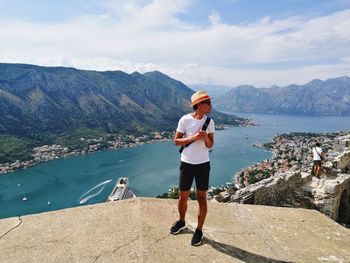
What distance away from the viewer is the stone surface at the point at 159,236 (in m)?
3.68

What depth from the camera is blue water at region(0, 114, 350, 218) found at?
59625 millimetres

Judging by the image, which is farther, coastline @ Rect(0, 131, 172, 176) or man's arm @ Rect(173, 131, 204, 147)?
coastline @ Rect(0, 131, 172, 176)

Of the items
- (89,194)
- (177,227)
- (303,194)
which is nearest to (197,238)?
(177,227)

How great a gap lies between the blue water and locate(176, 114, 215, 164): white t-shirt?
5430 centimetres

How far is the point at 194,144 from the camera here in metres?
4.12

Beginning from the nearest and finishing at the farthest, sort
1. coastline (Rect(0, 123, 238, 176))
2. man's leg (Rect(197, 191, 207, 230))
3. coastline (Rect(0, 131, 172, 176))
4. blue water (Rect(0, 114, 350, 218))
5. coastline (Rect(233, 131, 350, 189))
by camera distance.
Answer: man's leg (Rect(197, 191, 207, 230)) → blue water (Rect(0, 114, 350, 218)) → coastline (Rect(233, 131, 350, 189)) → coastline (Rect(0, 131, 172, 176)) → coastline (Rect(0, 123, 238, 176))

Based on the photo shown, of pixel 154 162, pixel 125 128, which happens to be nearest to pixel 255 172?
pixel 154 162

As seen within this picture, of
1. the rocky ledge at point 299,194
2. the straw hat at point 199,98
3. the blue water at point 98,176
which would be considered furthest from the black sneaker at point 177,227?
the blue water at point 98,176

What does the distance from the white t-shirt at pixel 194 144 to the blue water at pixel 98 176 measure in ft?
178

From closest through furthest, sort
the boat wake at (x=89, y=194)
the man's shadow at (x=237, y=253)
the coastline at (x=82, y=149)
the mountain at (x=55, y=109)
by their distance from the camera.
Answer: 1. the man's shadow at (x=237, y=253)
2. the boat wake at (x=89, y=194)
3. the coastline at (x=82, y=149)
4. the mountain at (x=55, y=109)

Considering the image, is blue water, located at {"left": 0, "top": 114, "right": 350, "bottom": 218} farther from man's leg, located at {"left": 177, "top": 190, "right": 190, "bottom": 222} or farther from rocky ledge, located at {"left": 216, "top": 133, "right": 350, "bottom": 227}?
man's leg, located at {"left": 177, "top": 190, "right": 190, "bottom": 222}

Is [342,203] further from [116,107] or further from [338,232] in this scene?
[116,107]

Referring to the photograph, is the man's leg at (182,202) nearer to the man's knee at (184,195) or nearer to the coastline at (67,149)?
the man's knee at (184,195)

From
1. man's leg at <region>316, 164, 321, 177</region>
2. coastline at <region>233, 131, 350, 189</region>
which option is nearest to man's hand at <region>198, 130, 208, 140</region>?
man's leg at <region>316, 164, 321, 177</region>
